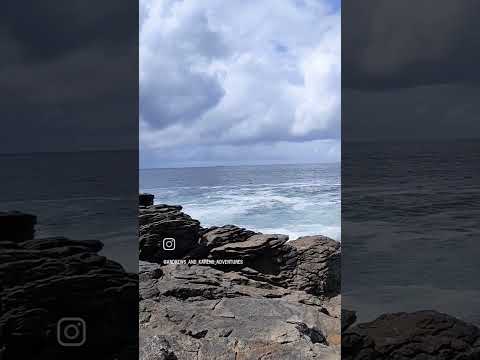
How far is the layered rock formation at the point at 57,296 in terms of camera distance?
383 centimetres

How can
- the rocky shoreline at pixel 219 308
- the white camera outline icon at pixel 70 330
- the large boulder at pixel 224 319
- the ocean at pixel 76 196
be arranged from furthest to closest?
the ocean at pixel 76 196, the white camera outline icon at pixel 70 330, the rocky shoreline at pixel 219 308, the large boulder at pixel 224 319

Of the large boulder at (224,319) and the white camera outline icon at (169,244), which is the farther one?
the white camera outline icon at (169,244)

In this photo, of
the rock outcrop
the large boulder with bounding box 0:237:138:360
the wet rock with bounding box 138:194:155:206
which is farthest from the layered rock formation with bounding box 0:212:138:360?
the rock outcrop

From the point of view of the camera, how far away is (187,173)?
12.6 feet

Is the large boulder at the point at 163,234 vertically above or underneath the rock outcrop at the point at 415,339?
above

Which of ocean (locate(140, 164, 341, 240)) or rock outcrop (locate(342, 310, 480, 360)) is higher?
ocean (locate(140, 164, 341, 240))

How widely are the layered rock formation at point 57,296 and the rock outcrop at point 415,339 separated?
5.82 feet

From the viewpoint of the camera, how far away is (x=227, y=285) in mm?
3791

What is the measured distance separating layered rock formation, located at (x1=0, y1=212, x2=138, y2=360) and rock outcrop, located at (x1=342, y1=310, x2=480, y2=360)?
5.82 feet

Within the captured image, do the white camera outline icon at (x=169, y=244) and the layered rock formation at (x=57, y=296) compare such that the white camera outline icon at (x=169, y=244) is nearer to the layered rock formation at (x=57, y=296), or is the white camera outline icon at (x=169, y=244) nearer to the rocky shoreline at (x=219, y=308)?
the rocky shoreline at (x=219, y=308)

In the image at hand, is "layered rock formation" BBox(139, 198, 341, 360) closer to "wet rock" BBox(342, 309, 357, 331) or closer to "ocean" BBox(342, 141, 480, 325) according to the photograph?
"wet rock" BBox(342, 309, 357, 331)

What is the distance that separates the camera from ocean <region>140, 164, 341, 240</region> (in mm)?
3723

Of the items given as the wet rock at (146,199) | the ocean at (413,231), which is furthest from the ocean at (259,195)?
the ocean at (413,231)

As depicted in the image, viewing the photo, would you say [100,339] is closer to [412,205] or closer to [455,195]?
[412,205]
